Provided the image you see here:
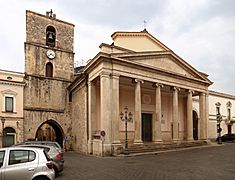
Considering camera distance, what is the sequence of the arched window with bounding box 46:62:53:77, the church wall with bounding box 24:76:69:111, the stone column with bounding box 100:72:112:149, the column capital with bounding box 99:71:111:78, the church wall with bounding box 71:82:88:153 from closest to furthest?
the stone column with bounding box 100:72:112:149, the column capital with bounding box 99:71:111:78, the church wall with bounding box 71:82:88:153, the church wall with bounding box 24:76:69:111, the arched window with bounding box 46:62:53:77

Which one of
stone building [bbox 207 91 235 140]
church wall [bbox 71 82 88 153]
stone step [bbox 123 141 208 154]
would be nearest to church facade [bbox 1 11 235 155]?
church wall [bbox 71 82 88 153]

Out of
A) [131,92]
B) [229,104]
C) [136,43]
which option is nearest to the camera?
[136,43]

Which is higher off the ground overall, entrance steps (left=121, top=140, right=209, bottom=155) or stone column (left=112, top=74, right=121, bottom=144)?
stone column (left=112, top=74, right=121, bottom=144)

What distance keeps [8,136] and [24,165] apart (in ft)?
79.1

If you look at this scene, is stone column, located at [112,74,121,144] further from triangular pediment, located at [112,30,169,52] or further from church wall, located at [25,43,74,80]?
church wall, located at [25,43,74,80]

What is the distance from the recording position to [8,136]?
29.7m

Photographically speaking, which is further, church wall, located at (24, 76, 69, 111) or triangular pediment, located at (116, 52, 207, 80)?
church wall, located at (24, 76, 69, 111)

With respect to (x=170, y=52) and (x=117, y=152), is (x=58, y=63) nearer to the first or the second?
(x=170, y=52)

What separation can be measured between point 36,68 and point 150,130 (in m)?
15.7

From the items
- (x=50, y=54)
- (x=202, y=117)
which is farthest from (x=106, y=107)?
(x=202, y=117)

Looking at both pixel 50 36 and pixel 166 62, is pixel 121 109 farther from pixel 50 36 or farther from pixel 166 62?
pixel 50 36

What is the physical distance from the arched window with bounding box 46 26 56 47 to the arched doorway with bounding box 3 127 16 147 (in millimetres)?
11584

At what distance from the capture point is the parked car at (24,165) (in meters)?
7.55

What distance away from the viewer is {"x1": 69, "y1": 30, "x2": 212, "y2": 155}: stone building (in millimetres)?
23047
